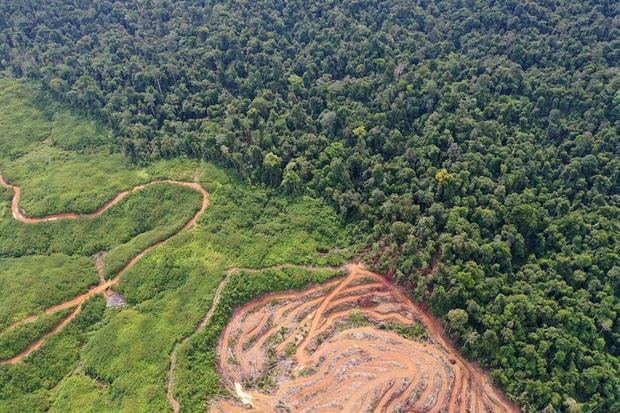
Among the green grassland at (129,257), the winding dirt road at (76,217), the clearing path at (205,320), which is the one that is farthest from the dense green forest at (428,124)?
the clearing path at (205,320)

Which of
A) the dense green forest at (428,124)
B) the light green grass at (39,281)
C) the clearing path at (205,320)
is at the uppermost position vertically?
the dense green forest at (428,124)

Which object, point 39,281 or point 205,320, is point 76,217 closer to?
point 39,281

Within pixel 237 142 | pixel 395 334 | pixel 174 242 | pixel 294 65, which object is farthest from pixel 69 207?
pixel 395 334

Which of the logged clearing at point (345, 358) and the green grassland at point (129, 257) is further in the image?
the green grassland at point (129, 257)

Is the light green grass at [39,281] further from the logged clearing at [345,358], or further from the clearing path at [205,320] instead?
the logged clearing at [345,358]

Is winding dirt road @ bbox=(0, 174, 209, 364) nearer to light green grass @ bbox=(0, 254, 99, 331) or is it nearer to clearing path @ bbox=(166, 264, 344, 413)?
light green grass @ bbox=(0, 254, 99, 331)

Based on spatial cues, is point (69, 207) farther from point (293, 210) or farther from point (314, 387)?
point (314, 387)
